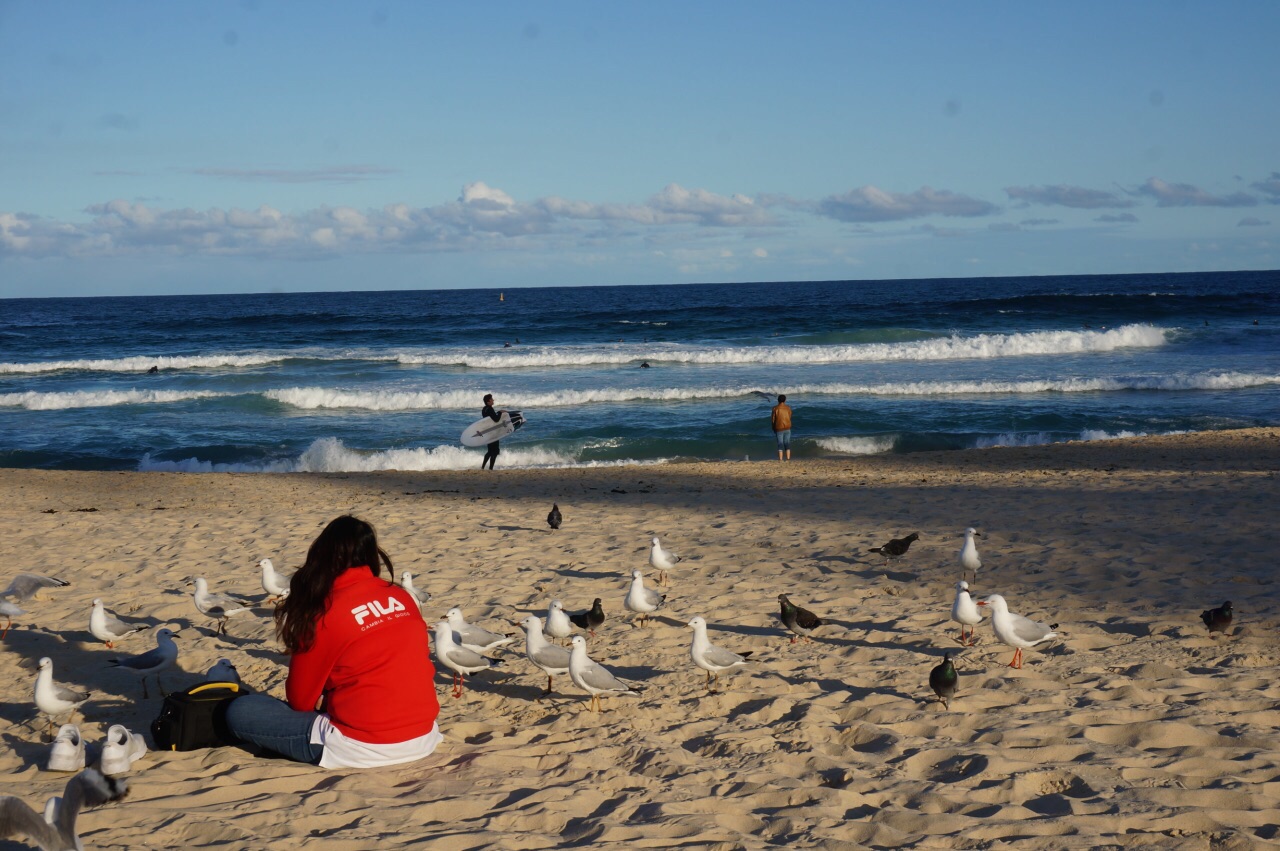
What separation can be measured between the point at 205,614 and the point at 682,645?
3.70 meters

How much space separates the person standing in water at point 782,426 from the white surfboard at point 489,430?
462 centimetres

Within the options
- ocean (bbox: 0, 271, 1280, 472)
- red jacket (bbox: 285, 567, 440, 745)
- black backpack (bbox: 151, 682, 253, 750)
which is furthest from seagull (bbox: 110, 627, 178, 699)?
ocean (bbox: 0, 271, 1280, 472)

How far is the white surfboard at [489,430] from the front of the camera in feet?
58.9

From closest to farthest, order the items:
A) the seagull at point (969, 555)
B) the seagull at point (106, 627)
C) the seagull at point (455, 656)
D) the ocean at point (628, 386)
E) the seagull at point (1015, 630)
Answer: the seagull at point (455, 656) → the seagull at point (1015, 630) → the seagull at point (106, 627) → the seagull at point (969, 555) → the ocean at point (628, 386)

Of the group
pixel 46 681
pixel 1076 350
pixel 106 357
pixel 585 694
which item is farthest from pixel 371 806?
pixel 106 357

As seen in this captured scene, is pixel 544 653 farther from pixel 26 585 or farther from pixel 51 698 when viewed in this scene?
pixel 26 585

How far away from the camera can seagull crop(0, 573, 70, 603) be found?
768 cm

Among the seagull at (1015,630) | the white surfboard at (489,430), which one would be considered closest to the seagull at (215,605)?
the seagull at (1015,630)

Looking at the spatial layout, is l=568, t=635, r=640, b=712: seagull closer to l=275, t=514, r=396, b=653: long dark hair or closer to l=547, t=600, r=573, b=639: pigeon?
l=547, t=600, r=573, b=639: pigeon

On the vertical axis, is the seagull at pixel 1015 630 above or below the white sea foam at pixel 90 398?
below

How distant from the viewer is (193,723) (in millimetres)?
5035

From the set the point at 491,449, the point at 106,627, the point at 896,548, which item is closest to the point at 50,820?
the point at 106,627

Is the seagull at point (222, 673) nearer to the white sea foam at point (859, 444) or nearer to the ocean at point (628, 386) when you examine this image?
the ocean at point (628, 386)

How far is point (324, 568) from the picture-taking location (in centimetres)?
468
